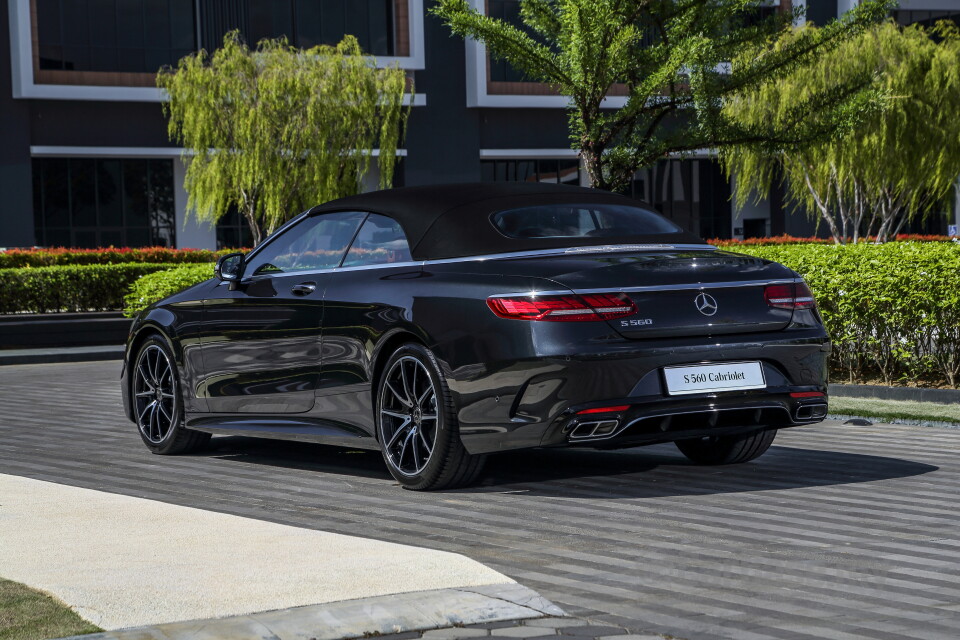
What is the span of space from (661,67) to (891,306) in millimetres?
3841

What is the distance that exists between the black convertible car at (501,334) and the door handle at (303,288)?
1 cm

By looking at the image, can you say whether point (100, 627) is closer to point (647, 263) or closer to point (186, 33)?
point (647, 263)

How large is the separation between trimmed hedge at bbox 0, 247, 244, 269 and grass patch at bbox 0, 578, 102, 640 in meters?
21.2

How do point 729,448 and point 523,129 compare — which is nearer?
point 729,448

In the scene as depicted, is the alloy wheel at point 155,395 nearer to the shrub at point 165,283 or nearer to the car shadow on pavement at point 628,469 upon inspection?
the car shadow on pavement at point 628,469

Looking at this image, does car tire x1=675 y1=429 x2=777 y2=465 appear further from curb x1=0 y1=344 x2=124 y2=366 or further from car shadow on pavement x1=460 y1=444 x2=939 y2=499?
curb x1=0 y1=344 x2=124 y2=366

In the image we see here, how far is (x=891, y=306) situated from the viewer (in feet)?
40.1

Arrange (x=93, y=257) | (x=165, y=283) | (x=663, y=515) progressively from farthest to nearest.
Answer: (x=93, y=257)
(x=165, y=283)
(x=663, y=515)

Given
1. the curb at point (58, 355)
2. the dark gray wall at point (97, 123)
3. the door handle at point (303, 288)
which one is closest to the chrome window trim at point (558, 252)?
the door handle at point (303, 288)

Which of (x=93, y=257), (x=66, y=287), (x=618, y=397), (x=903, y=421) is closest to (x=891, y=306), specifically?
(x=903, y=421)

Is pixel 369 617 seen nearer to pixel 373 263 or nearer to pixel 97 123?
pixel 373 263

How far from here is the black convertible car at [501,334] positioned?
7.19 metres

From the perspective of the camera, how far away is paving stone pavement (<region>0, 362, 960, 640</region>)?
16.6ft

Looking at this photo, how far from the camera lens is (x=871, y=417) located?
1091 cm
